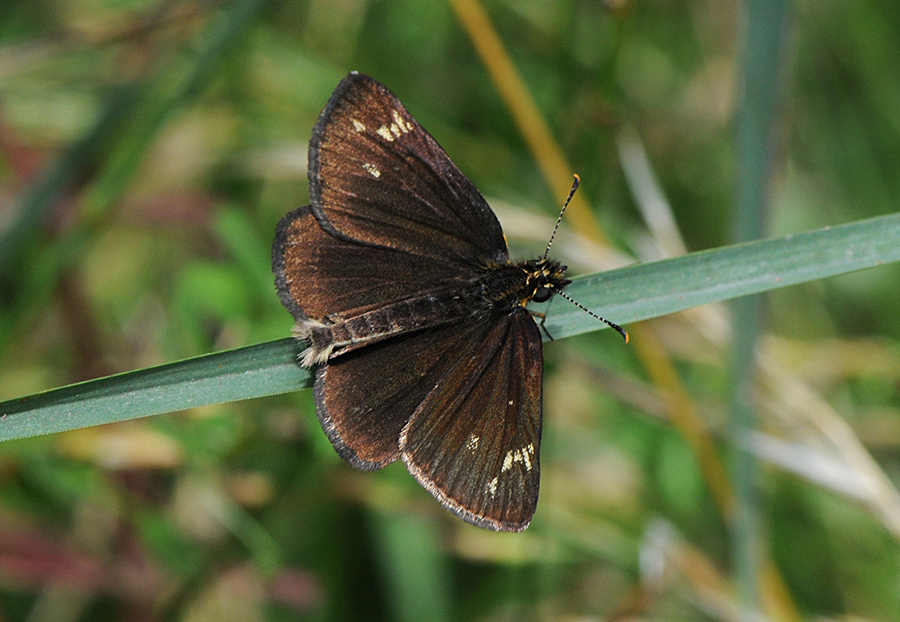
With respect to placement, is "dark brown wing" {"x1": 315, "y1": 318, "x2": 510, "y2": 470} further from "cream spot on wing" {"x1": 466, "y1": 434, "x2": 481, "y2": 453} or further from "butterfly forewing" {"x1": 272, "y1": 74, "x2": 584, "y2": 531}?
"cream spot on wing" {"x1": 466, "y1": 434, "x2": 481, "y2": 453}

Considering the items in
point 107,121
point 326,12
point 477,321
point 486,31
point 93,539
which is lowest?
point 93,539

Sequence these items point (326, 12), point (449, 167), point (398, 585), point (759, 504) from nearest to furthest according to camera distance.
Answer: point (449, 167), point (759, 504), point (398, 585), point (326, 12)

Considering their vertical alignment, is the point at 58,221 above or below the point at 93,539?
above

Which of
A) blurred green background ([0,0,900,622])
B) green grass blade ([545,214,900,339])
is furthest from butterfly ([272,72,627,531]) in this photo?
blurred green background ([0,0,900,622])

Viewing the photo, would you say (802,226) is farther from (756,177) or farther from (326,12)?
(326,12)

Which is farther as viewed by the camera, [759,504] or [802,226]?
[802,226]

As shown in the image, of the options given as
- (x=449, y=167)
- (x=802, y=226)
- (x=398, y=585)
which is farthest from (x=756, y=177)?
(x=802, y=226)

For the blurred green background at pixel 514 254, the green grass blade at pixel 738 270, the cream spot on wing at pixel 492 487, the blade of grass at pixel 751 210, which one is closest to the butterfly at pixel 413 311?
the cream spot on wing at pixel 492 487

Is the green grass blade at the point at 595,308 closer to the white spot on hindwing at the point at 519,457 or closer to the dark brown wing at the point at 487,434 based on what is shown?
the dark brown wing at the point at 487,434
